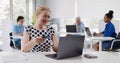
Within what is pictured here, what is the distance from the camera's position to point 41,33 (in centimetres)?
262

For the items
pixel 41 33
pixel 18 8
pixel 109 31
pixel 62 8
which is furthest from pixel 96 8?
pixel 41 33

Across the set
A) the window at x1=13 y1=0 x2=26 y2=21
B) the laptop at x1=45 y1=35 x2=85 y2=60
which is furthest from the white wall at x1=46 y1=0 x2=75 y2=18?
the laptop at x1=45 y1=35 x2=85 y2=60

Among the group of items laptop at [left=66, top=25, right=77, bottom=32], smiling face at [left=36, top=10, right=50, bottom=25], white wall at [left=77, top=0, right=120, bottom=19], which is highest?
white wall at [left=77, top=0, right=120, bottom=19]

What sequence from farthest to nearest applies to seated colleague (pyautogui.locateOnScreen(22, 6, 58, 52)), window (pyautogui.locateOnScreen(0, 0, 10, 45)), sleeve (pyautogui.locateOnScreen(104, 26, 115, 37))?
1. window (pyautogui.locateOnScreen(0, 0, 10, 45))
2. sleeve (pyautogui.locateOnScreen(104, 26, 115, 37))
3. seated colleague (pyautogui.locateOnScreen(22, 6, 58, 52))

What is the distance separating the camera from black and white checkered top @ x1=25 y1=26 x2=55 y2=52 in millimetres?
2566

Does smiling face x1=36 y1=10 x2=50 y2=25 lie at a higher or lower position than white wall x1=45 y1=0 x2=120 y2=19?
lower

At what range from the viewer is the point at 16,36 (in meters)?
5.22

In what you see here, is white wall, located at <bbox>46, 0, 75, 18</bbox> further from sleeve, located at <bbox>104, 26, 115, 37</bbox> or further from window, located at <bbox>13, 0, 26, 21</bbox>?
sleeve, located at <bbox>104, 26, 115, 37</bbox>

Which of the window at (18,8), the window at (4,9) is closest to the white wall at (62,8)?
the window at (18,8)

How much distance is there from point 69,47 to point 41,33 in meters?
0.72

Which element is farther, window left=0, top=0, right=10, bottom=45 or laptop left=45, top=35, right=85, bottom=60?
window left=0, top=0, right=10, bottom=45

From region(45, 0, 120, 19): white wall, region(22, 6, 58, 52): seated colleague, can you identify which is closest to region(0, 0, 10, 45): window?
region(45, 0, 120, 19): white wall

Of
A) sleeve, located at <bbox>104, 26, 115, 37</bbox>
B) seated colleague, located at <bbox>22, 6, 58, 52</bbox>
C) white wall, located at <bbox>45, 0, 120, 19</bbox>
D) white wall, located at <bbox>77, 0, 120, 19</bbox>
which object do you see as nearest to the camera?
seated colleague, located at <bbox>22, 6, 58, 52</bbox>

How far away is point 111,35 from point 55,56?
3.11 metres
